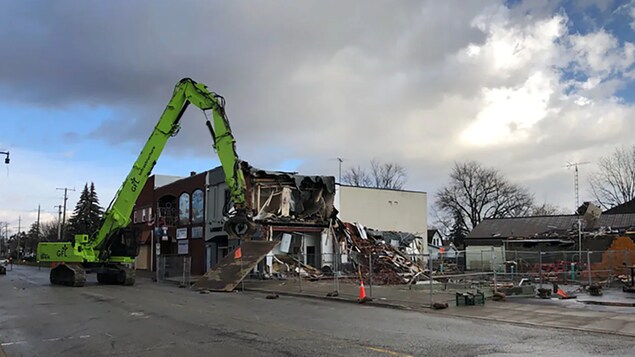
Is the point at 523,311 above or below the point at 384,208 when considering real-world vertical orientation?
below

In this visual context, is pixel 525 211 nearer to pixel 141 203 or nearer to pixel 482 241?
pixel 482 241

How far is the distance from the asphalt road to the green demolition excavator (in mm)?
10481

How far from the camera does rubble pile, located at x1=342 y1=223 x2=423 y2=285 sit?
29648mm

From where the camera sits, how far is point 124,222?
29.4 m

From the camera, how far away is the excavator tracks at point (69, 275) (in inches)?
1105

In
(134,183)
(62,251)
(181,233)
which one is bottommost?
(62,251)

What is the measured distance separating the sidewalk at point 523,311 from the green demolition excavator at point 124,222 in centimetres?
873

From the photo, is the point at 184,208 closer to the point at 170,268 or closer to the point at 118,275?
the point at 170,268

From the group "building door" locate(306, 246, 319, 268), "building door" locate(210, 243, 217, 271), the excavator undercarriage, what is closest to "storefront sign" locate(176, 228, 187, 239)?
"building door" locate(210, 243, 217, 271)

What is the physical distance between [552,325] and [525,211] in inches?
3039

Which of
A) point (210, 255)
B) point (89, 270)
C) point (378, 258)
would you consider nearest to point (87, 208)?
point (210, 255)

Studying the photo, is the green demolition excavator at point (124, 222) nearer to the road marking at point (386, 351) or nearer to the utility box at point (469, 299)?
the utility box at point (469, 299)

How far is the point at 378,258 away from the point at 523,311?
59.5 feet

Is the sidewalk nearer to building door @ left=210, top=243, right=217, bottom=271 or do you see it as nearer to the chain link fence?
the chain link fence
